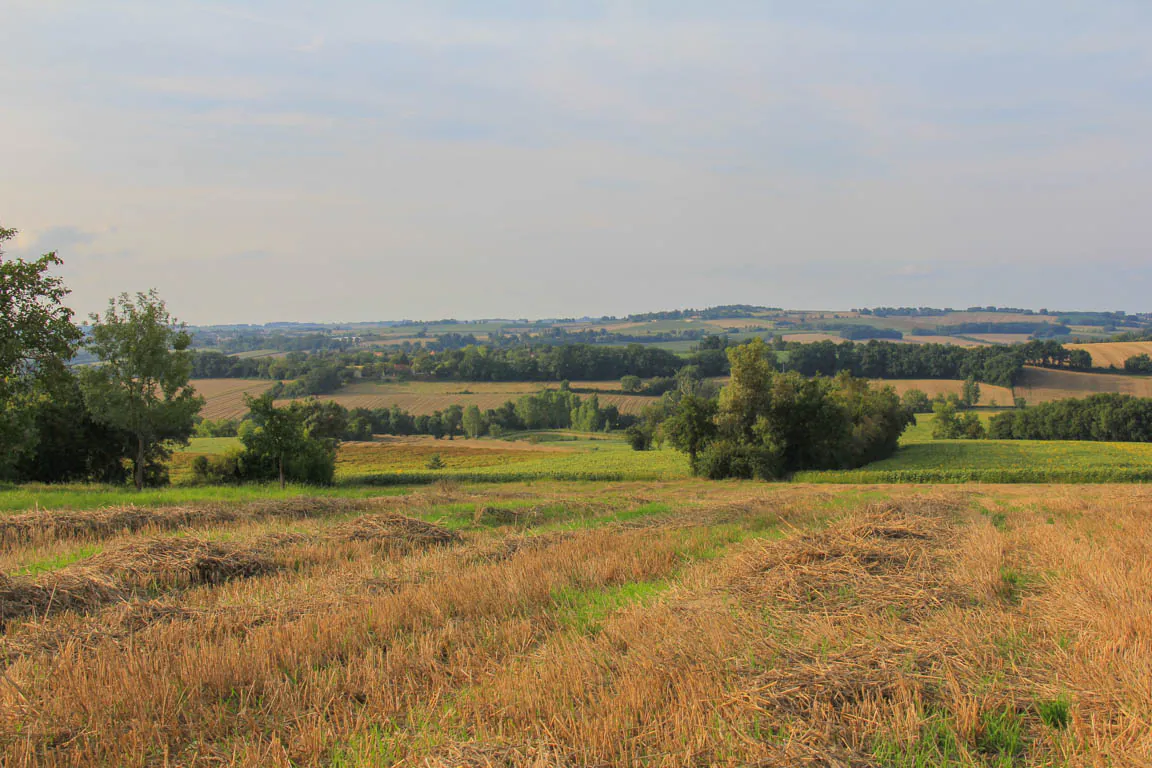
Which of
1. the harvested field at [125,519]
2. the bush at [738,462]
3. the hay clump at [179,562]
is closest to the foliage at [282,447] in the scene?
the harvested field at [125,519]

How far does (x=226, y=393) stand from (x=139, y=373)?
316 feet

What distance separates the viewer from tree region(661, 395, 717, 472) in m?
50.3

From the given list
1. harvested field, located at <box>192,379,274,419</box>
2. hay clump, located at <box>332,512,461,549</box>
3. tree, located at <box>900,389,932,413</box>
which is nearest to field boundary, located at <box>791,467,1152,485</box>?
hay clump, located at <box>332,512,461,549</box>

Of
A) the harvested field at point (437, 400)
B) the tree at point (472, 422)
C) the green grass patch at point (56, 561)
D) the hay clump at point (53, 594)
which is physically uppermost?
the hay clump at point (53, 594)

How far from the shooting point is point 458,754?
463 centimetres

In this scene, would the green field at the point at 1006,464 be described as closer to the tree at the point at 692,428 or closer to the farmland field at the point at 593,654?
the tree at the point at 692,428

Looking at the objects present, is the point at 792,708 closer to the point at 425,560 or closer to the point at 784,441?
the point at 425,560

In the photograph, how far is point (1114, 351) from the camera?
121688 millimetres

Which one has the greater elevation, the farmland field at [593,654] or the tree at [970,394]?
the farmland field at [593,654]

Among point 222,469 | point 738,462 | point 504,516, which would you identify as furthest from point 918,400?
point 504,516

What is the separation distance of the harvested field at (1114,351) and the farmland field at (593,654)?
131 m

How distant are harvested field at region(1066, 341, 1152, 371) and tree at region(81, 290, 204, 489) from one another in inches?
5244

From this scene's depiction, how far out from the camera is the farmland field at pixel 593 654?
192 inches

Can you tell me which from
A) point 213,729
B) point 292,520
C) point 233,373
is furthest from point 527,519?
point 233,373
